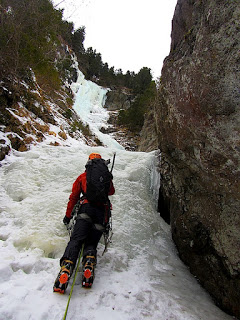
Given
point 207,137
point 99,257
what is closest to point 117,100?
point 207,137

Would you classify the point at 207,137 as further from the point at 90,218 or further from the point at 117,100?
the point at 117,100

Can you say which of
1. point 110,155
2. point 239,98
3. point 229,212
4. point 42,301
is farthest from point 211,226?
point 110,155

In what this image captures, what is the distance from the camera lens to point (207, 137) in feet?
8.79

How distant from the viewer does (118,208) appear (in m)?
4.38

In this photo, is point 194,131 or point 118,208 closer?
point 194,131

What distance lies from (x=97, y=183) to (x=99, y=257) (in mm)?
1139

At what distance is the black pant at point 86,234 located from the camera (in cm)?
241

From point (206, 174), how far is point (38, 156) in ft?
15.4

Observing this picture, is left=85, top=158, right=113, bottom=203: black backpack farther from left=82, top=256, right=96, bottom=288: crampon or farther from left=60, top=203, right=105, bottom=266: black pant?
left=82, top=256, right=96, bottom=288: crampon

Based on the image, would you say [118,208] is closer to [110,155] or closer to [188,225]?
[188,225]

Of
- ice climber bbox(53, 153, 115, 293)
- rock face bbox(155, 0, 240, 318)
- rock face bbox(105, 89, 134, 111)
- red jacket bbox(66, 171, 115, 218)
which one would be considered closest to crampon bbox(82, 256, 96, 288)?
ice climber bbox(53, 153, 115, 293)

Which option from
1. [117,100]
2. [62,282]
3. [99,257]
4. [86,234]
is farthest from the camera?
[117,100]

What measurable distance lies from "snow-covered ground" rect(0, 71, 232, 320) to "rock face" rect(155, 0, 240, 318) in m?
0.44

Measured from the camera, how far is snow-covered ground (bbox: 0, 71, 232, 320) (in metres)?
2.00
